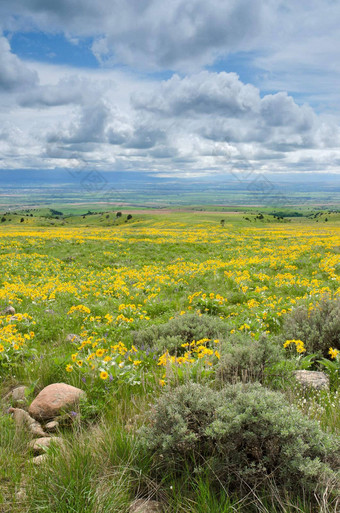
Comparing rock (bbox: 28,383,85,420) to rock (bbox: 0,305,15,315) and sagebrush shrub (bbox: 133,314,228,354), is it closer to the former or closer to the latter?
sagebrush shrub (bbox: 133,314,228,354)

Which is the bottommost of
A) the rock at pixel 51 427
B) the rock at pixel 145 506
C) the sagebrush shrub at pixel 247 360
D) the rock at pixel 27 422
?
the rock at pixel 51 427

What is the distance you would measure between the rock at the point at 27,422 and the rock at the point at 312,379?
3.58 meters

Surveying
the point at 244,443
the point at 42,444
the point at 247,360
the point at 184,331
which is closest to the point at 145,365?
the point at 184,331

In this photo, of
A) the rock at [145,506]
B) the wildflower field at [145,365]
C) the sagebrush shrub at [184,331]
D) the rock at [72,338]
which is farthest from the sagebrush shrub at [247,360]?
the rock at [72,338]

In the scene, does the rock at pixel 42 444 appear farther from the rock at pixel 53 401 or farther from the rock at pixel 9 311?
the rock at pixel 9 311

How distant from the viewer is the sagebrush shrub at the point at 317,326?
6566 mm

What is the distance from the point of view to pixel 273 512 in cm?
270

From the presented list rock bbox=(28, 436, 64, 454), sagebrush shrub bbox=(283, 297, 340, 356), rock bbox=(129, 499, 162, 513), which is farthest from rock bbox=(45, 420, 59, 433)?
sagebrush shrub bbox=(283, 297, 340, 356)

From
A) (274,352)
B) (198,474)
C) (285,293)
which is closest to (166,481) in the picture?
(198,474)

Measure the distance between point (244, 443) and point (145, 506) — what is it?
1.05m

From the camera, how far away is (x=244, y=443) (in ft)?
10.7

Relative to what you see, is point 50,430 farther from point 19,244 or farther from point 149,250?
point 19,244

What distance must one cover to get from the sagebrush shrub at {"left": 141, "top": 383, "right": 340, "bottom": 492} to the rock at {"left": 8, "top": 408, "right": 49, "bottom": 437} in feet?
5.12

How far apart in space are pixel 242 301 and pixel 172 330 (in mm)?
4728
